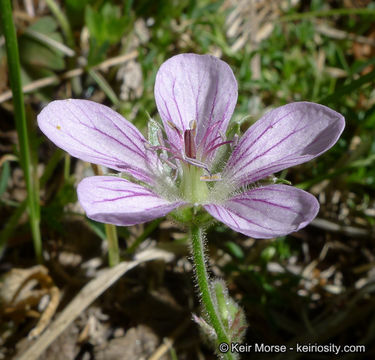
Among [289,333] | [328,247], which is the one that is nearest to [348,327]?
[289,333]

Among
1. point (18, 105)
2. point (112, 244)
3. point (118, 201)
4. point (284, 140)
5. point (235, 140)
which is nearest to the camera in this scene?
point (118, 201)

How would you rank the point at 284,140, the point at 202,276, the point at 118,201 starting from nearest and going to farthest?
the point at 118,201 → the point at 202,276 → the point at 284,140

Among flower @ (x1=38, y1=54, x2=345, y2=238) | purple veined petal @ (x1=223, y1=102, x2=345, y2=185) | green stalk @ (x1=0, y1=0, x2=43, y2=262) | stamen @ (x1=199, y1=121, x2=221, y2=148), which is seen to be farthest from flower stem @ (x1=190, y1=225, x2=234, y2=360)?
green stalk @ (x1=0, y1=0, x2=43, y2=262)

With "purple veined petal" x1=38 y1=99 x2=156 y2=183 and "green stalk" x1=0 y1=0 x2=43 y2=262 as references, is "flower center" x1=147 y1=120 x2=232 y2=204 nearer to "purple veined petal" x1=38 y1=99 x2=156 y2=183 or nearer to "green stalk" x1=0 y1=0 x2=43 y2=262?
"purple veined petal" x1=38 y1=99 x2=156 y2=183

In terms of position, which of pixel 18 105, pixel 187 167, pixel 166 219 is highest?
pixel 18 105

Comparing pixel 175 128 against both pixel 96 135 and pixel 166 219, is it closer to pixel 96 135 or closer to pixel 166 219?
pixel 96 135

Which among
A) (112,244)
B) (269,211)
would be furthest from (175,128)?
(112,244)

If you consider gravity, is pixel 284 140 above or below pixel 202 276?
above

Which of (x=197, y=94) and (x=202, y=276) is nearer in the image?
(x=202, y=276)
